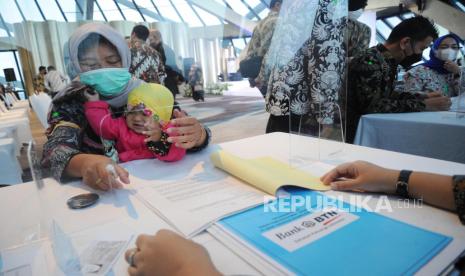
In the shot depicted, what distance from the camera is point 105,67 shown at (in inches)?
40.3

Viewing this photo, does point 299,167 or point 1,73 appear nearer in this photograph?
point 299,167

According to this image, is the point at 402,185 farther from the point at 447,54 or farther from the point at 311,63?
the point at 447,54

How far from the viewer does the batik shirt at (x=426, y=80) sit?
8.00 feet

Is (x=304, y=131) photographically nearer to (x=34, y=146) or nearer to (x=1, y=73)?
(x=34, y=146)

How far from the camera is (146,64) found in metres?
1.29

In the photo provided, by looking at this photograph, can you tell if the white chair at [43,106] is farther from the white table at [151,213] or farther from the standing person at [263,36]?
the standing person at [263,36]

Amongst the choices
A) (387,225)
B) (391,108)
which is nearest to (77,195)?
(387,225)

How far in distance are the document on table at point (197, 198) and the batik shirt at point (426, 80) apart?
223 centimetres

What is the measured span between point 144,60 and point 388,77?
1.46 metres

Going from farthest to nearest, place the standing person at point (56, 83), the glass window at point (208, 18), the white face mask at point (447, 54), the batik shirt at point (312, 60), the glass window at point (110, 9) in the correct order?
the glass window at point (208, 18) → the white face mask at point (447, 54) → the glass window at point (110, 9) → the batik shirt at point (312, 60) → the standing person at point (56, 83)

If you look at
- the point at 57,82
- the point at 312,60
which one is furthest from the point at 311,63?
the point at 57,82

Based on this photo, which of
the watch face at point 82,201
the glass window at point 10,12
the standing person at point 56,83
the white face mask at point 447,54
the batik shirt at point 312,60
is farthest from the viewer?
the glass window at point 10,12

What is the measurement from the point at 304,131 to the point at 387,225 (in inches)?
28.0

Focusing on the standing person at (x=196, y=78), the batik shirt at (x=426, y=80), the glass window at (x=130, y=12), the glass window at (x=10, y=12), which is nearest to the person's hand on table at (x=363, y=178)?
the standing person at (x=196, y=78)
